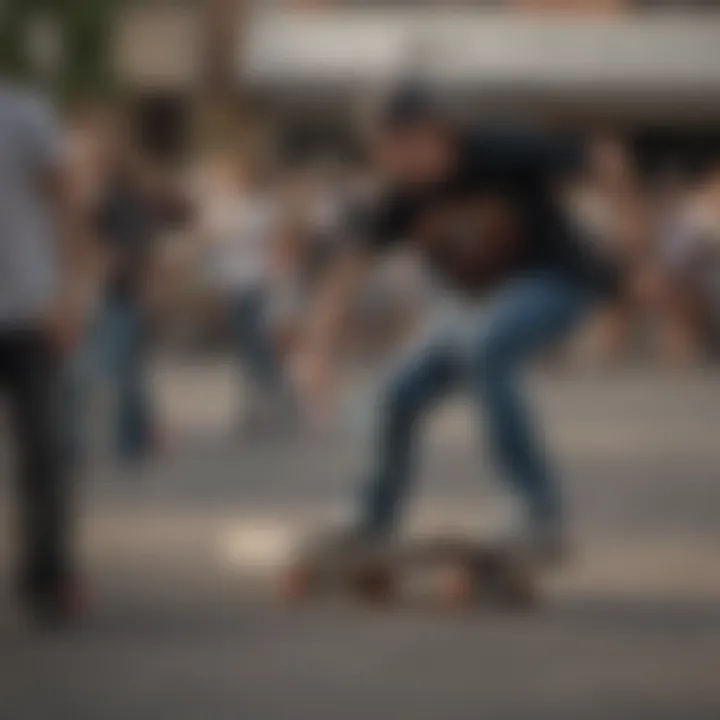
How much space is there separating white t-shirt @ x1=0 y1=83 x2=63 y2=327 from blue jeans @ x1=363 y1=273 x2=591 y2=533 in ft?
2.29

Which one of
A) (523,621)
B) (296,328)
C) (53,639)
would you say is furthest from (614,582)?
(53,639)

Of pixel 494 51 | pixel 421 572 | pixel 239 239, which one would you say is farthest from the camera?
pixel 421 572

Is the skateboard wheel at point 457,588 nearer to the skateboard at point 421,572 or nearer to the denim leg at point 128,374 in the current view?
the skateboard at point 421,572

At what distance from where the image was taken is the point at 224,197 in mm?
4434

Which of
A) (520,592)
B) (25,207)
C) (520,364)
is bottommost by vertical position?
→ (520,592)

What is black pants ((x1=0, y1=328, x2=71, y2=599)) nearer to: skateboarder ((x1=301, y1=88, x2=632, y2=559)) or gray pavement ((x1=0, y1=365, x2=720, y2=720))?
gray pavement ((x1=0, y1=365, x2=720, y2=720))

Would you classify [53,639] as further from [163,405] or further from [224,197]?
[224,197]

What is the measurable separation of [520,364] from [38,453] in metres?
0.95

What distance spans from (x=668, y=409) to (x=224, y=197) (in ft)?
3.07

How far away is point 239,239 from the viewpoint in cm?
445

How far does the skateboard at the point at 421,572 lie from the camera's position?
454cm

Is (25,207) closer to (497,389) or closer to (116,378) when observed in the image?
(116,378)

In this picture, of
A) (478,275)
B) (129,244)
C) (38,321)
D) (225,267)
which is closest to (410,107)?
(478,275)

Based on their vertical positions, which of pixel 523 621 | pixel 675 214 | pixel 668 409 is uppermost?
pixel 675 214
